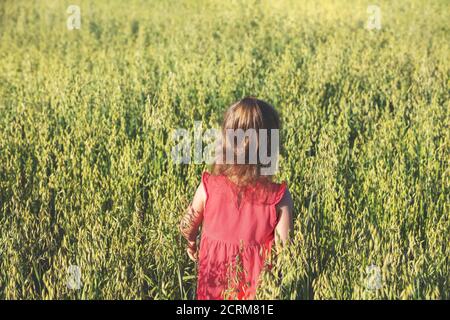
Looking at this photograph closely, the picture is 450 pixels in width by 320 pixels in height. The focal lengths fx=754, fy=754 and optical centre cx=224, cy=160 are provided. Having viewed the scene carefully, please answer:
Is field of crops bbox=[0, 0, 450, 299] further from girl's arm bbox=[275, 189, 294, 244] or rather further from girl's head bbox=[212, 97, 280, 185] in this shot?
girl's head bbox=[212, 97, 280, 185]

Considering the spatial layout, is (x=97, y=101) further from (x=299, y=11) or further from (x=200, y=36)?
(x=299, y=11)

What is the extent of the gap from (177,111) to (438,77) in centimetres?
202

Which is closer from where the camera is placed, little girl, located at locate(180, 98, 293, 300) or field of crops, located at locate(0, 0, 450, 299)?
little girl, located at locate(180, 98, 293, 300)

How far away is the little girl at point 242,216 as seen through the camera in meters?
2.64

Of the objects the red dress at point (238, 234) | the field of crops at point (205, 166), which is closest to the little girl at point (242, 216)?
the red dress at point (238, 234)

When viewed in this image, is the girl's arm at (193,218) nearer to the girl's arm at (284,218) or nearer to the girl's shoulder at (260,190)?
the girl's shoulder at (260,190)

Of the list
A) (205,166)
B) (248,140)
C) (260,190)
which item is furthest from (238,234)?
(205,166)

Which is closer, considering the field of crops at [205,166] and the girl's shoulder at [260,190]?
the girl's shoulder at [260,190]

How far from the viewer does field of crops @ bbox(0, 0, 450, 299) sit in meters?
2.82

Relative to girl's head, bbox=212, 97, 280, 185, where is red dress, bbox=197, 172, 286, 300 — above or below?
below

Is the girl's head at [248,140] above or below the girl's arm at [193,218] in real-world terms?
above

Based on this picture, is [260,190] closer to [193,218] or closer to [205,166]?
[193,218]

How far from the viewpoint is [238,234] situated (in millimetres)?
2662

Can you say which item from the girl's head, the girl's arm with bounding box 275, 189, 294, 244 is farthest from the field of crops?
the girl's head
